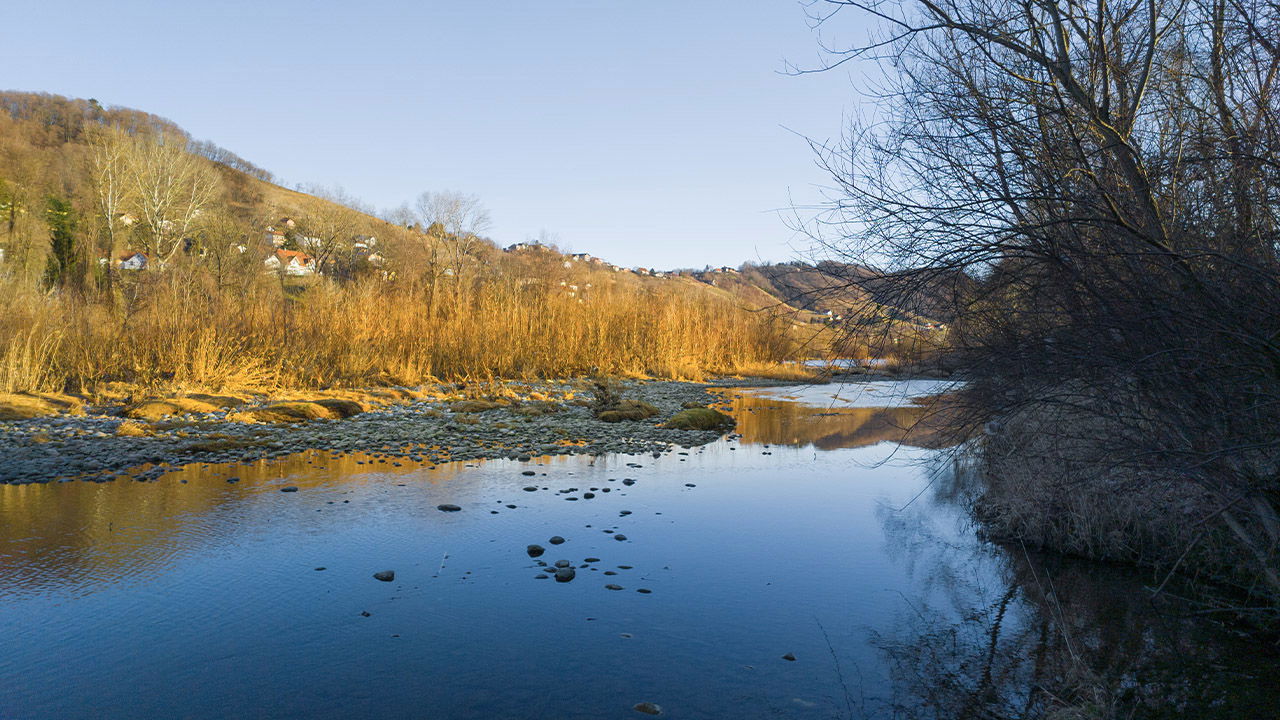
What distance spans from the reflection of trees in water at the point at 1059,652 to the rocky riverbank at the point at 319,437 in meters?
5.45

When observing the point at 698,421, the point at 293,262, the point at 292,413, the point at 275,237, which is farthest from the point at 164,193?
the point at 698,421

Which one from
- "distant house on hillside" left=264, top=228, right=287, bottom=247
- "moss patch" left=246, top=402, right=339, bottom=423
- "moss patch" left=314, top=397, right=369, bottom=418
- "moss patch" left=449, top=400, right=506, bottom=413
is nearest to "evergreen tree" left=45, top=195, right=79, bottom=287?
"distant house on hillside" left=264, top=228, right=287, bottom=247

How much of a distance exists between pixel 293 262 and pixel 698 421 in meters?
40.9

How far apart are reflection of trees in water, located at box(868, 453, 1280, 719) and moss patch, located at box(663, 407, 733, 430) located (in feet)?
21.7

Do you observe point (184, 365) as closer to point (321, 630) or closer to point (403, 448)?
point (403, 448)

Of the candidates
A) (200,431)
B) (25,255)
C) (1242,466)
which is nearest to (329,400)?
(200,431)

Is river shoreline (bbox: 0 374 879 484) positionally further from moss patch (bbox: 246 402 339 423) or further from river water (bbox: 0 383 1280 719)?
river water (bbox: 0 383 1280 719)

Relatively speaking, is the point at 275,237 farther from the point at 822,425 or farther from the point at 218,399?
the point at 822,425

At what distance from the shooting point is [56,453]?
746cm

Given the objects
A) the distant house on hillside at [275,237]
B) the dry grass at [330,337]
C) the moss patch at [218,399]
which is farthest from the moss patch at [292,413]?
the distant house on hillside at [275,237]

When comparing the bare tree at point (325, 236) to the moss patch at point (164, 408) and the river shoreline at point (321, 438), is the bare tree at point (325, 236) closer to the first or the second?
the river shoreline at point (321, 438)

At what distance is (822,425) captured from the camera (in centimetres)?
1371

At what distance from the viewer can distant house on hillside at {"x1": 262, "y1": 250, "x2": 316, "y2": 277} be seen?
134 feet

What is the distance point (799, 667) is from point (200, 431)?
339 inches
